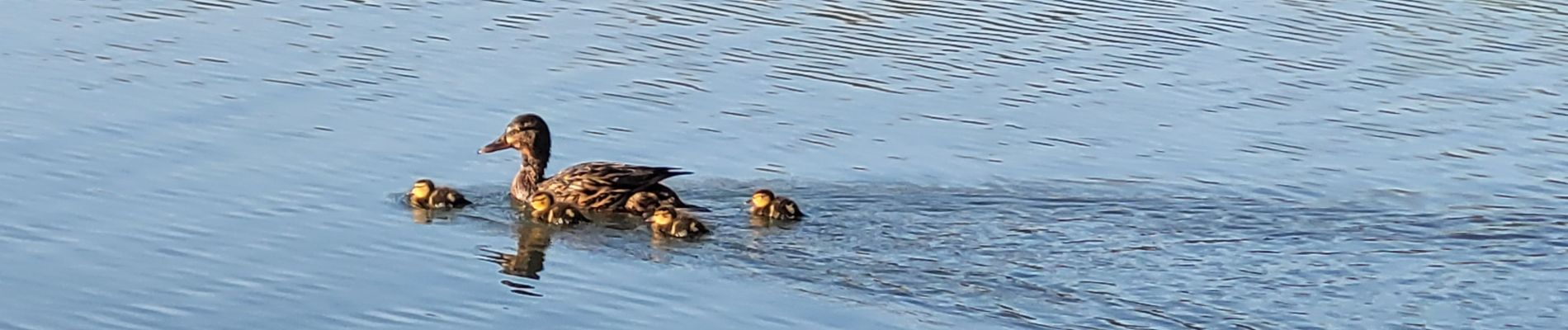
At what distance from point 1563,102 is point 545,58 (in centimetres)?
488

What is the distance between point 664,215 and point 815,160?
1.61 m

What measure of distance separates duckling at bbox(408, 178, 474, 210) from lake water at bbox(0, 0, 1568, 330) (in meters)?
0.14

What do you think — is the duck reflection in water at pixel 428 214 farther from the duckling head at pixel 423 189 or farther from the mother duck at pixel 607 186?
the mother duck at pixel 607 186

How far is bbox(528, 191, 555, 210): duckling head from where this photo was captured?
39.9 feet

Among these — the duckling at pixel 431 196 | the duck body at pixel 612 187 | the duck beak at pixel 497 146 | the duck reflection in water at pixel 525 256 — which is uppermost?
the duck beak at pixel 497 146

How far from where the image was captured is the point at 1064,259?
1116cm

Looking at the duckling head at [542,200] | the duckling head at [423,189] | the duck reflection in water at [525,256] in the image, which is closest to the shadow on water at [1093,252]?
the duck reflection in water at [525,256]

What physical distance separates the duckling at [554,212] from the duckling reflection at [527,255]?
7cm

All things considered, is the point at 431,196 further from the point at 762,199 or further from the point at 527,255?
the point at 762,199

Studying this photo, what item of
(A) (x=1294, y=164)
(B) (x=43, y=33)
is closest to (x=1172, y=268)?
(A) (x=1294, y=164)

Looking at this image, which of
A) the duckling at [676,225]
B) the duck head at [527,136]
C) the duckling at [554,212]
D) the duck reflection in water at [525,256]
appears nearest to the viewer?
the duck reflection in water at [525,256]

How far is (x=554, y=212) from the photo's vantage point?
12062mm

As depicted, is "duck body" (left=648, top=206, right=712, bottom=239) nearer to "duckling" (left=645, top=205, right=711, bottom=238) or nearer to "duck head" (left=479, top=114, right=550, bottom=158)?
"duckling" (left=645, top=205, right=711, bottom=238)

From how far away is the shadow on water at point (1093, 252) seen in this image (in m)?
10.4
